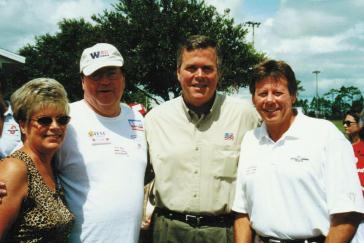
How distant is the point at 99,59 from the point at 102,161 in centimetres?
96

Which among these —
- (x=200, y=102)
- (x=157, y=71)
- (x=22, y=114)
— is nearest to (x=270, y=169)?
(x=200, y=102)

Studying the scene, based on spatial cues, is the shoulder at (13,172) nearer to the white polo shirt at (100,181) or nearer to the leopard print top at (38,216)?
the leopard print top at (38,216)

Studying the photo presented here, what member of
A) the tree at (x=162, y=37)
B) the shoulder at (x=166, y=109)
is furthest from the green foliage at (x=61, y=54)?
the shoulder at (x=166, y=109)

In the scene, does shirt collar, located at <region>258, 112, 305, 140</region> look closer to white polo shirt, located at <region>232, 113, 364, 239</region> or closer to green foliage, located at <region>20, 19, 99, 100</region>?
white polo shirt, located at <region>232, 113, 364, 239</region>

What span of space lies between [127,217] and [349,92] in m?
111

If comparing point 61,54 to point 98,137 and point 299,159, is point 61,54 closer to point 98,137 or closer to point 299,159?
point 98,137

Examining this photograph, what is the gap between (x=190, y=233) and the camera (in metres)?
4.16

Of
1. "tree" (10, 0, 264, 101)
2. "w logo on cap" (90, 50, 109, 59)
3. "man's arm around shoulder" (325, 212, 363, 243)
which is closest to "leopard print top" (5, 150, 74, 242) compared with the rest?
"w logo on cap" (90, 50, 109, 59)

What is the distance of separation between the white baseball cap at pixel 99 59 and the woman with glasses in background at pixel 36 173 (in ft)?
1.92

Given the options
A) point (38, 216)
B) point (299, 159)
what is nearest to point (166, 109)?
point (299, 159)

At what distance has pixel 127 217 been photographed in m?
3.70

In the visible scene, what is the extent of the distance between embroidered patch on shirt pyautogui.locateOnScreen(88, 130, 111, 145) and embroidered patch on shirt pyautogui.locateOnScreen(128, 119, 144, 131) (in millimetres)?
410

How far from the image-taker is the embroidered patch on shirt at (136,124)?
4.21 metres

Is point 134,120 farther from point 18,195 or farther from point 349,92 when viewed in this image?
point 349,92
